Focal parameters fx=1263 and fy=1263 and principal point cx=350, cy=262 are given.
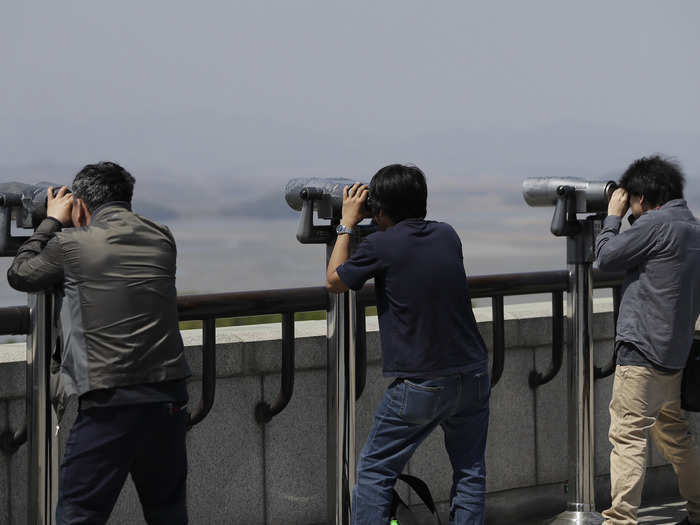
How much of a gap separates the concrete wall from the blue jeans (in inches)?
42.6

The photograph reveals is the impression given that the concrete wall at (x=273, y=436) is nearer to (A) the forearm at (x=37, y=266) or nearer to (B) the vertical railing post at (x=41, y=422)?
(B) the vertical railing post at (x=41, y=422)

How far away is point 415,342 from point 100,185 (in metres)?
1.20

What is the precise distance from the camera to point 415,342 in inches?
173

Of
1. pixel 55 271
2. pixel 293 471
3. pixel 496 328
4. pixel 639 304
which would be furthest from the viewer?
pixel 496 328

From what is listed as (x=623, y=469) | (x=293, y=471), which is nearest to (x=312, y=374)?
(x=293, y=471)

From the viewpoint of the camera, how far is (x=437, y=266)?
4.41 metres

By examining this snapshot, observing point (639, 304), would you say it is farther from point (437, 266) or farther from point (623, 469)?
point (437, 266)

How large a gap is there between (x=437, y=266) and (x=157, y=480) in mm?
1215

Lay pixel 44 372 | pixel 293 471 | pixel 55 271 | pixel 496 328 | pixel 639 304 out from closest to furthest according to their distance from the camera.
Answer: pixel 55 271, pixel 44 372, pixel 639 304, pixel 293 471, pixel 496 328

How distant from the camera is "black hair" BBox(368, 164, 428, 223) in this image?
4473mm

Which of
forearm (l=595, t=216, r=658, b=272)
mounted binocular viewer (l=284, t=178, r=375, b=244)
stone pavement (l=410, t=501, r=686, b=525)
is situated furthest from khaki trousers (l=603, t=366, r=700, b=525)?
mounted binocular viewer (l=284, t=178, r=375, b=244)

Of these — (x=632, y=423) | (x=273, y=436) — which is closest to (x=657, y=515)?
(x=632, y=423)

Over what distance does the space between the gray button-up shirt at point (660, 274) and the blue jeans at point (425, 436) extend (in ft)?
3.47

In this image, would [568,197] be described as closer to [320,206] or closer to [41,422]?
[320,206]
